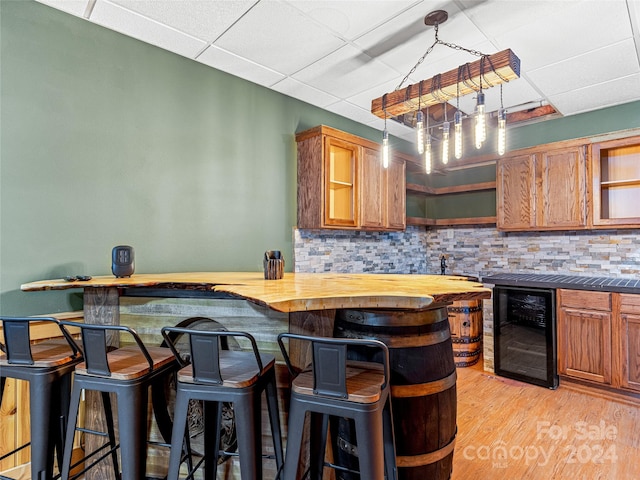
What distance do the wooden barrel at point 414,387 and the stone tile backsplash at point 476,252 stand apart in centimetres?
194

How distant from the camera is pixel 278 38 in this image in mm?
2338

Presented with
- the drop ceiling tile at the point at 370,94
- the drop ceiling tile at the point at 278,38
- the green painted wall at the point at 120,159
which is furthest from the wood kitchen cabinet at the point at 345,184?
the drop ceiling tile at the point at 278,38

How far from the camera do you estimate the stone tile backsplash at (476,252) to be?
3.40m

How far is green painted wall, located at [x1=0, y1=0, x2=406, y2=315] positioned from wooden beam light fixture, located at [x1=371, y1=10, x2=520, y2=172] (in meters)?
1.24

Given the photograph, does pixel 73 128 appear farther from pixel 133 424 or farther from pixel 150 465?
→ pixel 150 465

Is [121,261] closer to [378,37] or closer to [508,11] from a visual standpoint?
[378,37]

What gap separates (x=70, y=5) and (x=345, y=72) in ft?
5.97

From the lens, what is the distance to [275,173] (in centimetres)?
321

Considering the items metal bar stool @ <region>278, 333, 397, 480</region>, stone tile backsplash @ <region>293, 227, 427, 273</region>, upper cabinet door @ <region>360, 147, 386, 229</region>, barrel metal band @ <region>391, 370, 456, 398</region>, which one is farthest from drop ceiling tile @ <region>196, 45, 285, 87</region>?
barrel metal band @ <region>391, 370, 456, 398</region>

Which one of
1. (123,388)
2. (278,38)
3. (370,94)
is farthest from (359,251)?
(123,388)

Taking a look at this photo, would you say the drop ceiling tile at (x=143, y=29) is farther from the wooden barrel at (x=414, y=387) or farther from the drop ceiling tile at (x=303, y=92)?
the wooden barrel at (x=414, y=387)

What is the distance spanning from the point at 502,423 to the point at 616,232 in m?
2.28

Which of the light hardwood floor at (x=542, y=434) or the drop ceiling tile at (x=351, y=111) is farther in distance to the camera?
the drop ceiling tile at (x=351, y=111)

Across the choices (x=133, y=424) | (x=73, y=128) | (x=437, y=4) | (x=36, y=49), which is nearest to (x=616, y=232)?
(x=437, y=4)
